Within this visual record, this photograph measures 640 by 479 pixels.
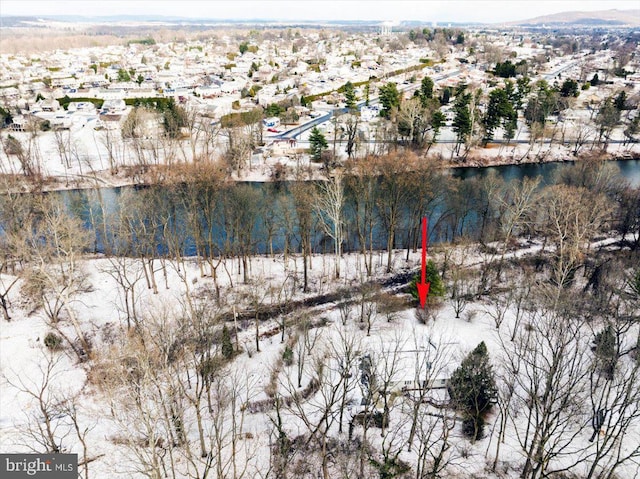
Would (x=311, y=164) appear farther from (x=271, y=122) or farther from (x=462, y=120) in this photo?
(x=462, y=120)

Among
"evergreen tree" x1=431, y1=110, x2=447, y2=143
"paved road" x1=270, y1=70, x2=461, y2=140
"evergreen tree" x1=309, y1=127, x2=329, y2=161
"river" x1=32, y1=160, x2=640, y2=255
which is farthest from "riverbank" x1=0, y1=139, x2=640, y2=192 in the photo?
"paved road" x1=270, y1=70, x2=461, y2=140

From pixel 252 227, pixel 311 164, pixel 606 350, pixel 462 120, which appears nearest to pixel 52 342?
pixel 252 227

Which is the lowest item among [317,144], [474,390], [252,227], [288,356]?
[288,356]

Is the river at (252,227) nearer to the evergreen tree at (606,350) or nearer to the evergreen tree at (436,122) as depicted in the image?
the evergreen tree at (606,350)

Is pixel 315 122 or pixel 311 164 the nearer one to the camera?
pixel 311 164

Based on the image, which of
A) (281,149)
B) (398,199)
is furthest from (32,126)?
(398,199)

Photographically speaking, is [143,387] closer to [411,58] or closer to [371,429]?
[371,429]

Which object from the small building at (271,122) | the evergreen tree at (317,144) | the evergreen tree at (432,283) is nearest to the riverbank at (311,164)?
the evergreen tree at (317,144)
